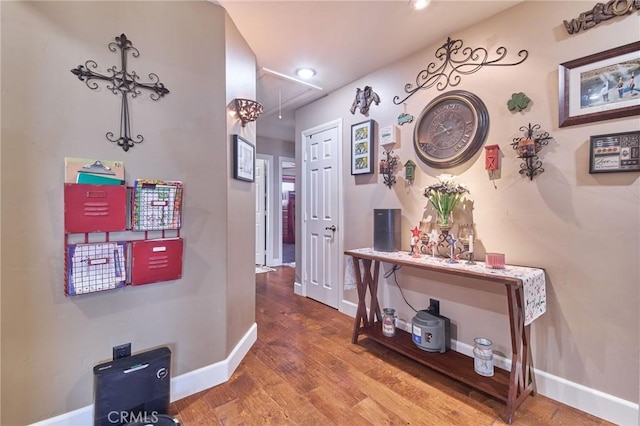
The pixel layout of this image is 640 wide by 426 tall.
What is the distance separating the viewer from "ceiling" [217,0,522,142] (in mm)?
1813

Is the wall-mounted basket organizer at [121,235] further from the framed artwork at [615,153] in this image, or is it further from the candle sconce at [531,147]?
the framed artwork at [615,153]

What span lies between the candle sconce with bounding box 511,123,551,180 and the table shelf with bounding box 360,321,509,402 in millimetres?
1274

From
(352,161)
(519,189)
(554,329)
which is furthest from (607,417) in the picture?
(352,161)

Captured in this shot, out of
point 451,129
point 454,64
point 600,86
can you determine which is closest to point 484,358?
point 451,129

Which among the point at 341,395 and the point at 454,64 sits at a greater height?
the point at 454,64

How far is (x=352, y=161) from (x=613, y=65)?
1876 millimetres

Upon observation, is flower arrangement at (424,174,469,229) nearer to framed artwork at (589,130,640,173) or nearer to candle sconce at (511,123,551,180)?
candle sconce at (511,123,551,180)

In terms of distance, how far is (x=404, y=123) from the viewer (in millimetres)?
2447

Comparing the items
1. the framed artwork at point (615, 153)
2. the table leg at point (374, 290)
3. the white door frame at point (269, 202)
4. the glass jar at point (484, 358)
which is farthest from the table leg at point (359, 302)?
the white door frame at point (269, 202)

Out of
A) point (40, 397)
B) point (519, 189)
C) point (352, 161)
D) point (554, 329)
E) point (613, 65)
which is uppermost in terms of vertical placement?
point (613, 65)

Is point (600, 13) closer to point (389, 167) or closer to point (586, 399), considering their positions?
point (389, 167)

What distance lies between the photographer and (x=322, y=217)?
328cm

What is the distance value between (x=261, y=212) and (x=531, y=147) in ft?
14.1

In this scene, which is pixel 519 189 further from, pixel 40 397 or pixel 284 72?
pixel 40 397
